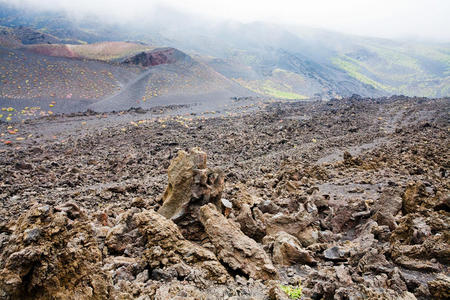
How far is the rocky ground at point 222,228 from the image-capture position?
7.86 feet

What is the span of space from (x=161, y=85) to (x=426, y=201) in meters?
39.7

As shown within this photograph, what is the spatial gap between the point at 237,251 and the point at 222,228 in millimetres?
400

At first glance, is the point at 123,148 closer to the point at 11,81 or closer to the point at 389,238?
the point at 389,238

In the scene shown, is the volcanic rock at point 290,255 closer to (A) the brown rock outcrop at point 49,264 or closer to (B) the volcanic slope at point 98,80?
(A) the brown rock outcrop at point 49,264

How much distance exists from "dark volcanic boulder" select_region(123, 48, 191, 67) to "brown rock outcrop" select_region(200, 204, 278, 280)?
49468 mm

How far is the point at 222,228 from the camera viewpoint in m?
3.70

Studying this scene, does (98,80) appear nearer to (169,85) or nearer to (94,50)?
(169,85)

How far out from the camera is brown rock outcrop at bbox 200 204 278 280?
3.23 metres

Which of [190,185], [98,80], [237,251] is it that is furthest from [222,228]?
[98,80]

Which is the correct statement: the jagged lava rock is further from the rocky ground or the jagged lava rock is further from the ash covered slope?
the ash covered slope

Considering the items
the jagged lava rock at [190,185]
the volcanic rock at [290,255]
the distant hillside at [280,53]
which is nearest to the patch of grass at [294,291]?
the volcanic rock at [290,255]

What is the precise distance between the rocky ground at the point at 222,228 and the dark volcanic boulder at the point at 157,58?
39355 millimetres

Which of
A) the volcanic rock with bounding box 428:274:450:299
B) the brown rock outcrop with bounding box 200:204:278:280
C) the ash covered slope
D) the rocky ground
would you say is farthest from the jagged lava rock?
the ash covered slope

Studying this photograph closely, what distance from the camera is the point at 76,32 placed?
291 feet
